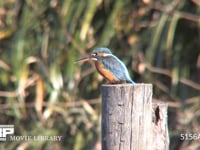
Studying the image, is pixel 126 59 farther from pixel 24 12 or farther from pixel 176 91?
pixel 24 12

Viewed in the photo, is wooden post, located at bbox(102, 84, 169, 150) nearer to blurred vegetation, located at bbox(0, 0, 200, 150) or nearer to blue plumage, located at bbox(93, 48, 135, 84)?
blue plumage, located at bbox(93, 48, 135, 84)

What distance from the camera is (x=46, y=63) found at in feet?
18.4

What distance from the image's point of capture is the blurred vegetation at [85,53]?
5.46 metres

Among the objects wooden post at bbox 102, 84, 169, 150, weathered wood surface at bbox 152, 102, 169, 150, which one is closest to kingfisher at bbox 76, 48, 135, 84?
weathered wood surface at bbox 152, 102, 169, 150

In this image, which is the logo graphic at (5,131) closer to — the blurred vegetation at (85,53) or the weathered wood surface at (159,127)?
the blurred vegetation at (85,53)

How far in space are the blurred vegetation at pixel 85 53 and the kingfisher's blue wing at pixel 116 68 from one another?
1.97 m

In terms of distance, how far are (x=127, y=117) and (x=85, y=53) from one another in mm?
2607

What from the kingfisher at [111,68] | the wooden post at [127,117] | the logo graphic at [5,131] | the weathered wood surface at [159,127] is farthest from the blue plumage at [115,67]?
the logo graphic at [5,131]

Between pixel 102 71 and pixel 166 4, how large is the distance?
2.10 meters

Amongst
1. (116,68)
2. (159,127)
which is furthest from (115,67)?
(159,127)

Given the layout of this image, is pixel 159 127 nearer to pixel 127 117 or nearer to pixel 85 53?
pixel 127 117

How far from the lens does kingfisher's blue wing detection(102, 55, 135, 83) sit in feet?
10.8

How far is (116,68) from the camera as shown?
336cm

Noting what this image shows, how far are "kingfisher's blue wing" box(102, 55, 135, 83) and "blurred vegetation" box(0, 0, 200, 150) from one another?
1966 millimetres
